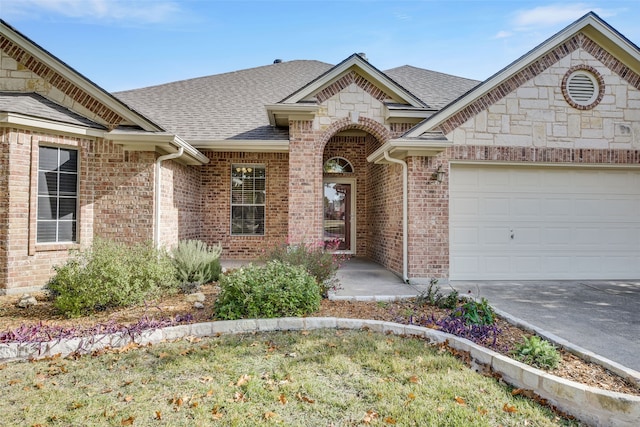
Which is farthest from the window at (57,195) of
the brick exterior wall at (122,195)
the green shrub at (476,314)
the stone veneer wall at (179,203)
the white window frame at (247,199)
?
the green shrub at (476,314)

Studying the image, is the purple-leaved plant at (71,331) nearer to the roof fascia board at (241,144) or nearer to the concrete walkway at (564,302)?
the concrete walkway at (564,302)

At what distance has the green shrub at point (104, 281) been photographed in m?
5.21

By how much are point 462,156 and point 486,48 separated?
11.9 ft

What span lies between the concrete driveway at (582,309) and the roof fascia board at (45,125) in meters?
8.46

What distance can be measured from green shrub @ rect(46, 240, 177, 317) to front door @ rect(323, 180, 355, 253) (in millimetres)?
6914

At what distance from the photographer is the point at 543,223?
317 inches

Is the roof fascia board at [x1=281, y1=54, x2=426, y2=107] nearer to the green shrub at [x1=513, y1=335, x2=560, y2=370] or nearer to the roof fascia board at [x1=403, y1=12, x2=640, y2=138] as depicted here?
the roof fascia board at [x1=403, y1=12, x2=640, y2=138]

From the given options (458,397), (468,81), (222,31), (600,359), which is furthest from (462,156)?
(222,31)

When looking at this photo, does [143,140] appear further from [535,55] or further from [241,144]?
[535,55]

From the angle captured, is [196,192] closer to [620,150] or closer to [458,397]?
[458,397]

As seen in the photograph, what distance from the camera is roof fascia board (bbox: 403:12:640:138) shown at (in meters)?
7.57

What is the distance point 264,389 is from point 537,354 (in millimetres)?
2764

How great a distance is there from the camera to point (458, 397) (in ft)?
10.1

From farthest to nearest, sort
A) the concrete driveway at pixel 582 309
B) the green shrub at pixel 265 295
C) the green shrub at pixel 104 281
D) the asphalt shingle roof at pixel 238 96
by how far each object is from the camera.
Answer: the asphalt shingle roof at pixel 238 96 < the green shrub at pixel 104 281 < the green shrub at pixel 265 295 < the concrete driveway at pixel 582 309
